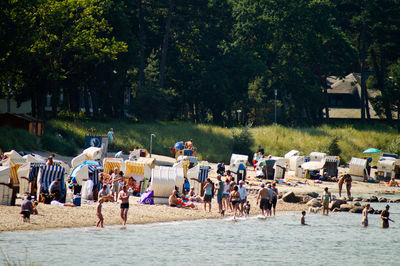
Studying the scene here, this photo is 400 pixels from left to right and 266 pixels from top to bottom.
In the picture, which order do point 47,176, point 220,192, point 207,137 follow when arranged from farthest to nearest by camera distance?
point 207,137 → point 220,192 → point 47,176

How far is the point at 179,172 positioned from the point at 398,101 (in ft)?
130

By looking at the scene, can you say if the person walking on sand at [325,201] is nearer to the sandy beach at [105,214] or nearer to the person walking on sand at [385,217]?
the sandy beach at [105,214]

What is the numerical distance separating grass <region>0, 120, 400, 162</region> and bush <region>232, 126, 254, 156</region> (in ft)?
1.31

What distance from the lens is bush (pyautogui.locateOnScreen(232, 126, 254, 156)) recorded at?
50.5 metres

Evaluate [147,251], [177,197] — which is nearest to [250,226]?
[177,197]

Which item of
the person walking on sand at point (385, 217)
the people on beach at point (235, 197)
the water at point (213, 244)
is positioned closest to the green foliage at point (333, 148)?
the water at point (213, 244)

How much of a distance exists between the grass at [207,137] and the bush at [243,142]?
40cm

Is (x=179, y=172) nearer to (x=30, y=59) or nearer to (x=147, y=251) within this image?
(x=147, y=251)

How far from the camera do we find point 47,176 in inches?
1057

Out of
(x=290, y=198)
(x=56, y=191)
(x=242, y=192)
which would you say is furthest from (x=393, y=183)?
(x=56, y=191)

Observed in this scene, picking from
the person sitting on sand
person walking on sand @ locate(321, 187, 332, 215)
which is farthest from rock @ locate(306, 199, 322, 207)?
the person sitting on sand

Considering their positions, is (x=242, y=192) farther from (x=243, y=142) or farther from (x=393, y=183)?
(x=243, y=142)

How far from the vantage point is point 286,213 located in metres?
33.1

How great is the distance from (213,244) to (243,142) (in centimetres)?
2474
